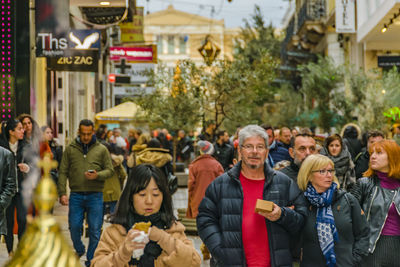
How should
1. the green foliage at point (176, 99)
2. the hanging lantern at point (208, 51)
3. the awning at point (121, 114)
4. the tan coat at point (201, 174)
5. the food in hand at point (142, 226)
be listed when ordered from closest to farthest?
the food in hand at point (142, 226), the tan coat at point (201, 174), the hanging lantern at point (208, 51), the green foliage at point (176, 99), the awning at point (121, 114)

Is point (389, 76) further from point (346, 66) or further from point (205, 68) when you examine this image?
point (205, 68)

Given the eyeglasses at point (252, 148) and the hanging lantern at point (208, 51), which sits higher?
the hanging lantern at point (208, 51)

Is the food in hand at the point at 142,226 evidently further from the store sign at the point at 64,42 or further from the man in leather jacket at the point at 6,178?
the store sign at the point at 64,42

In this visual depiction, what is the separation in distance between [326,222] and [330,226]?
0.04 m

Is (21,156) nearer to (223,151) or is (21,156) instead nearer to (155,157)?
(155,157)

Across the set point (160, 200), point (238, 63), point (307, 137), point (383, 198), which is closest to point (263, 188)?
point (160, 200)

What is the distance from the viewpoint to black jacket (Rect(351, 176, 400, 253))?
5.58 meters

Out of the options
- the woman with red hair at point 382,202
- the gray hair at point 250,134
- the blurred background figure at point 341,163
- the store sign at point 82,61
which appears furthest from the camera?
the store sign at point 82,61

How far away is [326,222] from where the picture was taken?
4.84m

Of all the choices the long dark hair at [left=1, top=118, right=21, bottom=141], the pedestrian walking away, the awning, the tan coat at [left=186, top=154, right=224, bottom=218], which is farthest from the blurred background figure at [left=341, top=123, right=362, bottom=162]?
the awning

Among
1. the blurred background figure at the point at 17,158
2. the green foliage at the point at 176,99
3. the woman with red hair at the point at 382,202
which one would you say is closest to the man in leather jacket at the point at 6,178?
the blurred background figure at the point at 17,158

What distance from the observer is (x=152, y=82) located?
1719 cm

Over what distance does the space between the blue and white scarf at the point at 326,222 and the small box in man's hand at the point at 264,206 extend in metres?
0.74

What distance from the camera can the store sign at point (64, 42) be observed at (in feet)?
38.9
